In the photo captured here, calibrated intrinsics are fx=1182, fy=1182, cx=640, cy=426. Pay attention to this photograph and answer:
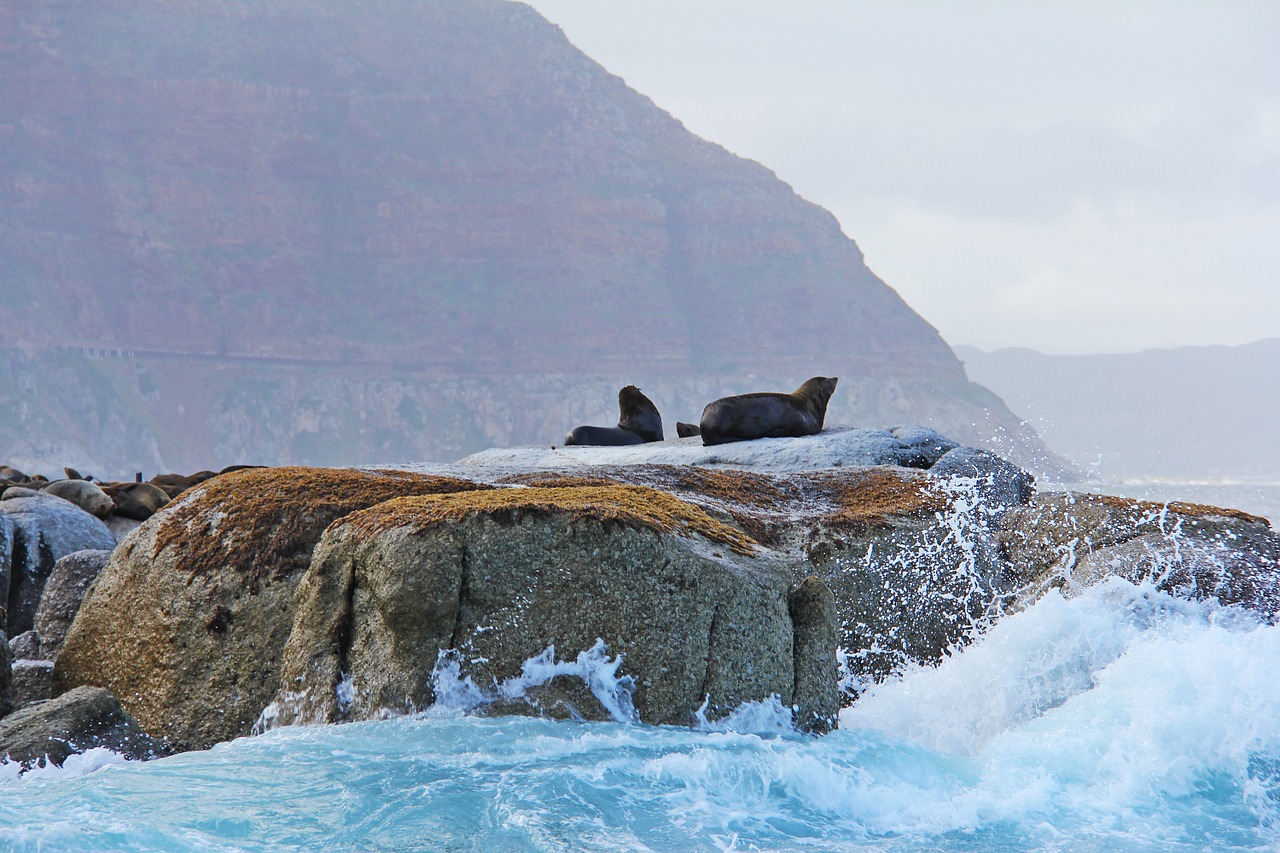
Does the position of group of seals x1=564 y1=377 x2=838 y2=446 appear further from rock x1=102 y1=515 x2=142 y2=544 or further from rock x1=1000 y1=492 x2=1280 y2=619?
rock x1=102 y1=515 x2=142 y2=544

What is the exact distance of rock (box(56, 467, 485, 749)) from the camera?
6.77m

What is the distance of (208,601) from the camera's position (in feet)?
23.0

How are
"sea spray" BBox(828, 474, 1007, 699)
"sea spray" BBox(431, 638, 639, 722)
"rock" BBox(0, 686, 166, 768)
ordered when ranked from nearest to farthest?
"sea spray" BBox(431, 638, 639, 722), "rock" BBox(0, 686, 166, 768), "sea spray" BBox(828, 474, 1007, 699)

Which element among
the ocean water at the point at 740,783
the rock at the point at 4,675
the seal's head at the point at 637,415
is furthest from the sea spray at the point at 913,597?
the seal's head at the point at 637,415

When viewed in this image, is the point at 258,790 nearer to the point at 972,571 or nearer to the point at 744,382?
the point at 972,571

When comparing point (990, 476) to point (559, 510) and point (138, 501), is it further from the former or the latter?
point (138, 501)

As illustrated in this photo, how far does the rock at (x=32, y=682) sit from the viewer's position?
7484 mm

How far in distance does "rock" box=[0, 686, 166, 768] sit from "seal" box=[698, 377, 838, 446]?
857cm

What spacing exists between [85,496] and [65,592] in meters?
5.76

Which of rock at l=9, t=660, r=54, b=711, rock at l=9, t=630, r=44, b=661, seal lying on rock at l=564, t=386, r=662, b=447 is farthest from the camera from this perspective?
seal lying on rock at l=564, t=386, r=662, b=447

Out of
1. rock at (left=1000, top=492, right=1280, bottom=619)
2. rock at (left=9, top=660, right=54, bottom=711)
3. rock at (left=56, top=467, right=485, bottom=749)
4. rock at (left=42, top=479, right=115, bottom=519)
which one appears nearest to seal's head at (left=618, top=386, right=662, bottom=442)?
rock at (left=42, top=479, right=115, bottom=519)

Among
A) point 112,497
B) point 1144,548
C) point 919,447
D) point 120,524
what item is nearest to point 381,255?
point 112,497

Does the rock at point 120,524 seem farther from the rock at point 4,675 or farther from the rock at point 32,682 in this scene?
the rock at point 4,675

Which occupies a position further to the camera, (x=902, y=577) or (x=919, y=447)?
(x=919, y=447)
